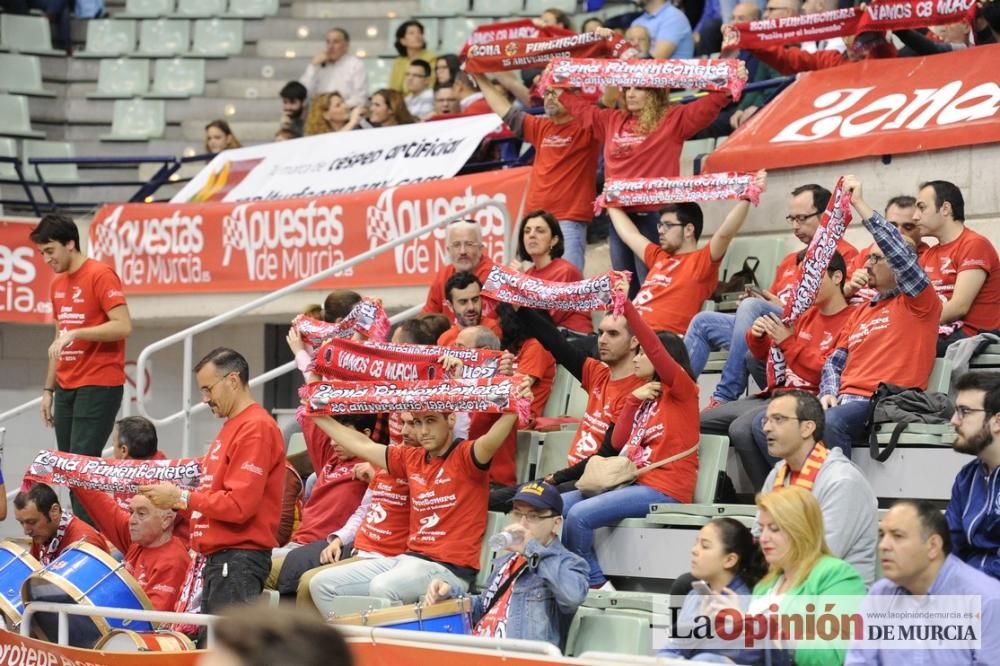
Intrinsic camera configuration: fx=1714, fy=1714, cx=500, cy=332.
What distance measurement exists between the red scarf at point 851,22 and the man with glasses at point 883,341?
8.55 ft

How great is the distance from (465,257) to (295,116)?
554 centimetres

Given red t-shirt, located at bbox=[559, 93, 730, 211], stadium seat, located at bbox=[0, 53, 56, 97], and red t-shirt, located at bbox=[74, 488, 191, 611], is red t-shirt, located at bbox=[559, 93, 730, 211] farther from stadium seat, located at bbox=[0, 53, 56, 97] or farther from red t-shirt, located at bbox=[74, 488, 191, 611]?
stadium seat, located at bbox=[0, 53, 56, 97]

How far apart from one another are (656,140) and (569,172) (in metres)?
0.82

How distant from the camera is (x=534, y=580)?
668 centimetres

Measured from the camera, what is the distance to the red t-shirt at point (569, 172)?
10547 mm

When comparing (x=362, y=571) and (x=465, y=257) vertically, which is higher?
(x=465, y=257)

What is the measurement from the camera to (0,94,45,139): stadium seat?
16.1 meters

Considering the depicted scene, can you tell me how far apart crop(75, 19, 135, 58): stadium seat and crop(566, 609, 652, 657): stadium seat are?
11.9 m

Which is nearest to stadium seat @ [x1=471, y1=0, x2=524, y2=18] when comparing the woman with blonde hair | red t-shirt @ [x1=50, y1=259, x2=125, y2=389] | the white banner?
the woman with blonde hair

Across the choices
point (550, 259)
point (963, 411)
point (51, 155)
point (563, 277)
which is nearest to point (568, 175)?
point (550, 259)

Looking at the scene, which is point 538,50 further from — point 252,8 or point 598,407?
point 252,8

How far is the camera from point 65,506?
Answer: 35.6 feet

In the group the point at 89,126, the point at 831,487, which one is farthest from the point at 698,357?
the point at 89,126

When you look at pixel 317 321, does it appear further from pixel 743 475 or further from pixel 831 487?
pixel 831 487
